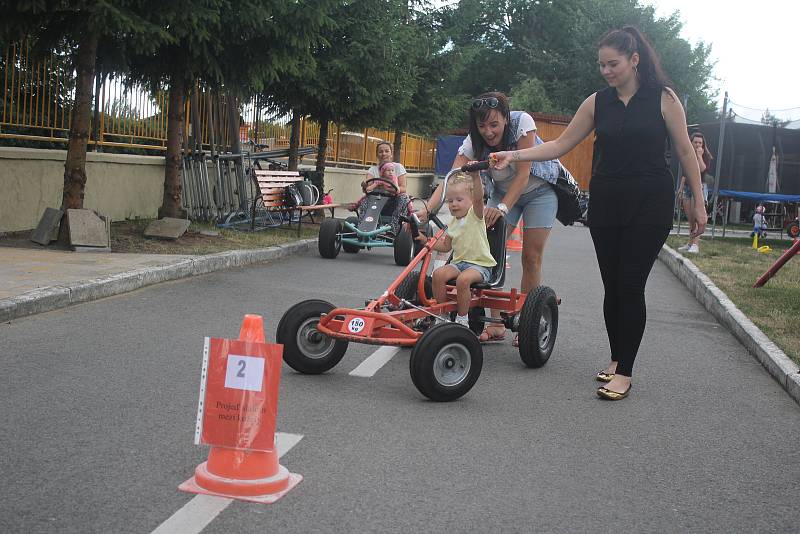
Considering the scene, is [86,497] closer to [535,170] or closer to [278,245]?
[535,170]

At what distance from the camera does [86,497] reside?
3834 mm

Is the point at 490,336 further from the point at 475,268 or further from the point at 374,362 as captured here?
the point at 374,362

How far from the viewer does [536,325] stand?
6664 millimetres

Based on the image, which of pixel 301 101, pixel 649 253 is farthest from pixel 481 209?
pixel 301 101

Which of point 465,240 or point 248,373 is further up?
point 465,240

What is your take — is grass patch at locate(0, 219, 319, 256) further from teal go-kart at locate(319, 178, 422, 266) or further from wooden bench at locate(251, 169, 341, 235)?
teal go-kart at locate(319, 178, 422, 266)

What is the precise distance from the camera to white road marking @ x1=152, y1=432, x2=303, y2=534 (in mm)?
3531

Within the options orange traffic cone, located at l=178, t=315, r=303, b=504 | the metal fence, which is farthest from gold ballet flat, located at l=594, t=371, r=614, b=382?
the metal fence

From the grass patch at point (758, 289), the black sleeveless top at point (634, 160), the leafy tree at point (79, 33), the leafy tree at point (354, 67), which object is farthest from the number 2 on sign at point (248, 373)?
the leafy tree at point (354, 67)

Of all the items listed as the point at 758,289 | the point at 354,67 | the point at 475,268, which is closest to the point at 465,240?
the point at 475,268

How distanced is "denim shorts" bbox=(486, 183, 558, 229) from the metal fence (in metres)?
7.72

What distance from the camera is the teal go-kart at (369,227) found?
13703mm

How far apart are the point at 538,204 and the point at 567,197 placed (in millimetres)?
276

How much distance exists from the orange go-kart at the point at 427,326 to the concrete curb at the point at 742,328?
1.49m
